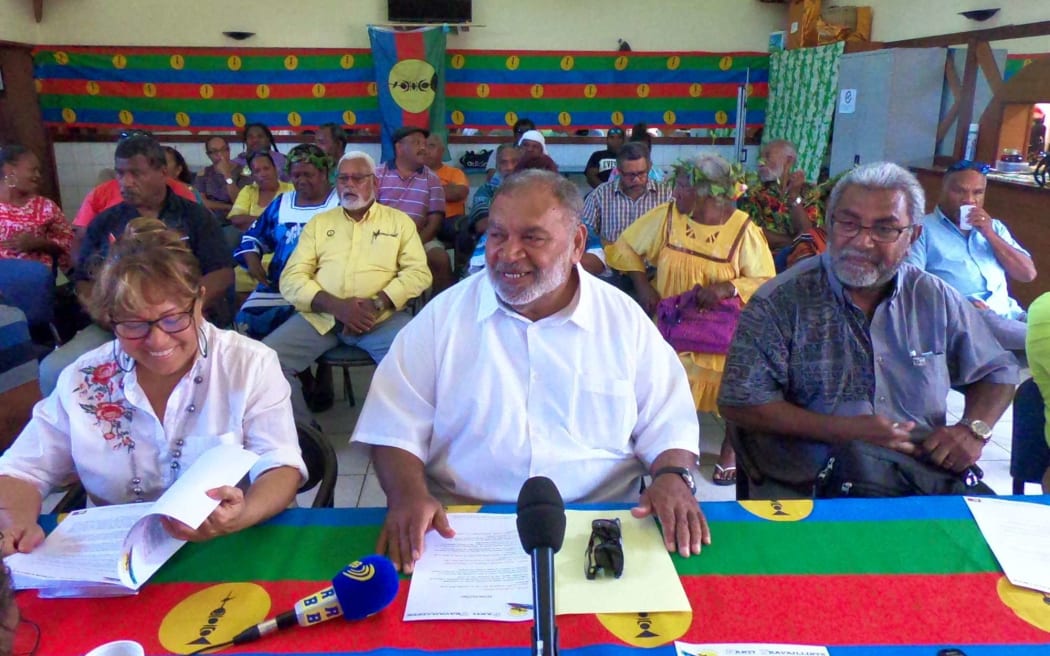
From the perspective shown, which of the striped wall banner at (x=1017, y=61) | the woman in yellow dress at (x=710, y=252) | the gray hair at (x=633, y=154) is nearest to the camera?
the woman in yellow dress at (x=710, y=252)

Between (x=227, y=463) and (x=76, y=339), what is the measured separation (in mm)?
2025

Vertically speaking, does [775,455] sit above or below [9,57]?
below

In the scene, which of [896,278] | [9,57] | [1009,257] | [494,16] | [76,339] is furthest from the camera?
[494,16]

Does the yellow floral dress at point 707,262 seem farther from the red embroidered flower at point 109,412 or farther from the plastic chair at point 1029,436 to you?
the red embroidered flower at point 109,412

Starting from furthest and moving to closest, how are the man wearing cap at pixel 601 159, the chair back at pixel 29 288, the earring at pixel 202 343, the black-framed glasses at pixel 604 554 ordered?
the man wearing cap at pixel 601 159 < the chair back at pixel 29 288 < the earring at pixel 202 343 < the black-framed glasses at pixel 604 554

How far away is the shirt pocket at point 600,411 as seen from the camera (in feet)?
5.41

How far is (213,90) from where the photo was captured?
302 inches

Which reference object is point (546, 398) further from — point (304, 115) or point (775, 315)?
point (304, 115)

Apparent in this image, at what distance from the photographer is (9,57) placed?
706cm

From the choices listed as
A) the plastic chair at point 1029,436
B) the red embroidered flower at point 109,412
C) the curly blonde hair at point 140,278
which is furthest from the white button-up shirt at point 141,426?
the plastic chair at point 1029,436

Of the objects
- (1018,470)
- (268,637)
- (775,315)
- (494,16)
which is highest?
(494,16)

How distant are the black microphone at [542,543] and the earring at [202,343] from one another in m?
0.95

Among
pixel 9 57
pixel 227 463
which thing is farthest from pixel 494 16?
pixel 227 463

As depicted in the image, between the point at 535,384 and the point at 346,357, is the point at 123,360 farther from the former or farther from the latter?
the point at 346,357
